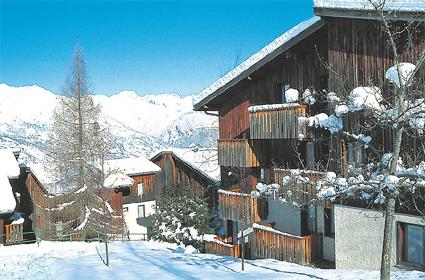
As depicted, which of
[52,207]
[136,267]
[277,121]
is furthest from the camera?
[52,207]

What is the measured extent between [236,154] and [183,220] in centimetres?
715

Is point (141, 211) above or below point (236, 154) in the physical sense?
below

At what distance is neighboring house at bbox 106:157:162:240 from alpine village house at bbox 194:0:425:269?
16.4 meters

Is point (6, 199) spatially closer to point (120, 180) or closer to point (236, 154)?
point (120, 180)

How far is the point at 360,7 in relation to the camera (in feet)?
45.6

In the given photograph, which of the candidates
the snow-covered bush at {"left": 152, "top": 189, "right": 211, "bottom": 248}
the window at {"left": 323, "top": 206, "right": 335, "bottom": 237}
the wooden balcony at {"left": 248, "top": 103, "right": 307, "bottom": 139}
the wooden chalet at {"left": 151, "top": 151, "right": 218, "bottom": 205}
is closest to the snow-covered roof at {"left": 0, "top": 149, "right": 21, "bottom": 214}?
the snow-covered bush at {"left": 152, "top": 189, "right": 211, "bottom": 248}

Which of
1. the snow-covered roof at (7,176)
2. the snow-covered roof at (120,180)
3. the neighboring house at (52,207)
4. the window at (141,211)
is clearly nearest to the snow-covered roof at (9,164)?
the snow-covered roof at (7,176)

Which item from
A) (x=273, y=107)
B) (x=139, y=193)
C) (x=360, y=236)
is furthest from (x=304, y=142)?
(x=139, y=193)

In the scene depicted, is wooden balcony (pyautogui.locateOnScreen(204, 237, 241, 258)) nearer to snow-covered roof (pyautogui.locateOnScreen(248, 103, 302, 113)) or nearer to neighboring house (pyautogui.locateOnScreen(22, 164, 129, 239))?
snow-covered roof (pyautogui.locateOnScreen(248, 103, 302, 113))

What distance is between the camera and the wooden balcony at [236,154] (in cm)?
2073

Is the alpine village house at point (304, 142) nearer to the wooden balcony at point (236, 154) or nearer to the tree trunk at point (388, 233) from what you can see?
the wooden balcony at point (236, 154)

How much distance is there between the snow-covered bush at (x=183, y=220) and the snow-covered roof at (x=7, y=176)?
8292mm

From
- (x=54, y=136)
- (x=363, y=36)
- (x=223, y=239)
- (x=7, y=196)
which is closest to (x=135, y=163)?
(x=54, y=136)

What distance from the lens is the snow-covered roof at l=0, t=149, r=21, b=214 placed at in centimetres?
2639
